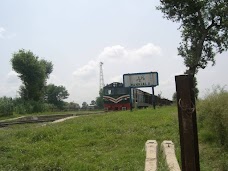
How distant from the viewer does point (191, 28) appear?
2578 centimetres

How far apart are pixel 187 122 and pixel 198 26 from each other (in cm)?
2290

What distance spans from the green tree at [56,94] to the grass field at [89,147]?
68.3 metres

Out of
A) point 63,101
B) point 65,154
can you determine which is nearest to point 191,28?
point 65,154

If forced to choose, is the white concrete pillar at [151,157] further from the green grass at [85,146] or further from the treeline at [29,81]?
the treeline at [29,81]

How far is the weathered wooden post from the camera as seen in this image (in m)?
3.92

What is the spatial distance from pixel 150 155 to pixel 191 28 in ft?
66.4

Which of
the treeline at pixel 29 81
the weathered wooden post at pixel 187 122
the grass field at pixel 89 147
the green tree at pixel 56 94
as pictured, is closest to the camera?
the weathered wooden post at pixel 187 122

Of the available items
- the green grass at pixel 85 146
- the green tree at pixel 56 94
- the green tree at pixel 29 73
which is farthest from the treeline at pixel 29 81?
the green tree at pixel 56 94

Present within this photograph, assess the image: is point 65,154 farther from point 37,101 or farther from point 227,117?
point 37,101

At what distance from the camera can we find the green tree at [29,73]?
37844 mm

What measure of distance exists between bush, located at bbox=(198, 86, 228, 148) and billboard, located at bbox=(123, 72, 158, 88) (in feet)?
37.9

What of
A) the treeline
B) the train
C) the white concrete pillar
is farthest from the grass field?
the treeline

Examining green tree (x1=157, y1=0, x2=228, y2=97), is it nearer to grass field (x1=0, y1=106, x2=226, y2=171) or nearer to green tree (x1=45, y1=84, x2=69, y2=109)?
grass field (x1=0, y1=106, x2=226, y2=171)

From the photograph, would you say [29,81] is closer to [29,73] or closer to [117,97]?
[29,73]
